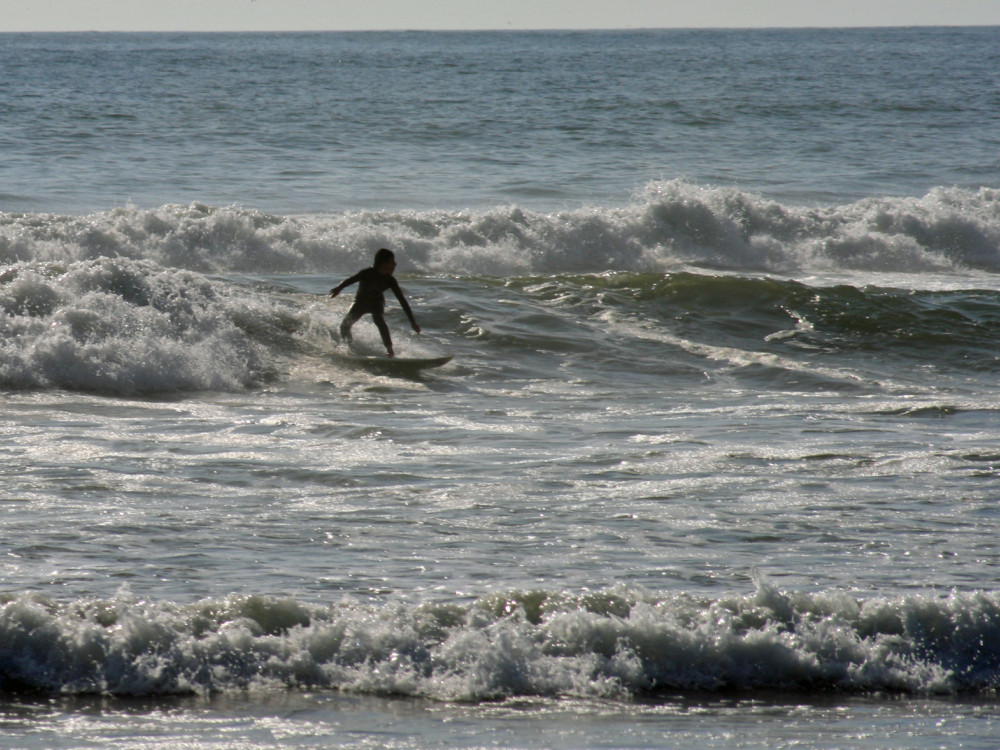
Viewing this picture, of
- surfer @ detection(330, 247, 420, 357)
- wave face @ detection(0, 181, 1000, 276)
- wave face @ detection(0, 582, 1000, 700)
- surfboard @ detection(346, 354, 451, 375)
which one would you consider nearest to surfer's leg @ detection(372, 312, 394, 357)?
surfer @ detection(330, 247, 420, 357)

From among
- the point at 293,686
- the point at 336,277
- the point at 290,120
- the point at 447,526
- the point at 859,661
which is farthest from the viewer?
the point at 290,120

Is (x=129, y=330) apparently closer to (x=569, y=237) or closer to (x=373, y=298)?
(x=373, y=298)

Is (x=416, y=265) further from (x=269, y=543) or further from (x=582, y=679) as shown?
(x=582, y=679)

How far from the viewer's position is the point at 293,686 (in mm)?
4691

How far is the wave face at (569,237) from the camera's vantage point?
1773cm

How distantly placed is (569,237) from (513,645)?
15099mm

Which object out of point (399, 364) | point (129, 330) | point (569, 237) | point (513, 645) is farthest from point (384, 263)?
point (513, 645)

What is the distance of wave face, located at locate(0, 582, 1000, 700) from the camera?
471cm

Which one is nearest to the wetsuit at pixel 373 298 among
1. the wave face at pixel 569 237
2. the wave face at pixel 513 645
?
the wave face at pixel 569 237

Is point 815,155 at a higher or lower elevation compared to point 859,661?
higher

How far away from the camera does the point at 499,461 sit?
8078 mm

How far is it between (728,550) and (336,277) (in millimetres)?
11234

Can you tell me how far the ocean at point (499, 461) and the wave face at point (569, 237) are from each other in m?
0.07

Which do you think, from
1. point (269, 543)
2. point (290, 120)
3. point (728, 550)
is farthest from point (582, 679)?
point (290, 120)
